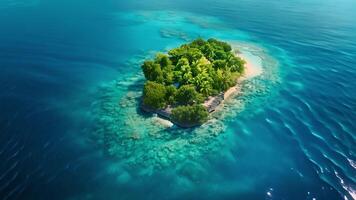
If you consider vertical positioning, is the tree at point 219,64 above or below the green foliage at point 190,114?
above

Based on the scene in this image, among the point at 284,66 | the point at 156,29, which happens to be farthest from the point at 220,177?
the point at 156,29

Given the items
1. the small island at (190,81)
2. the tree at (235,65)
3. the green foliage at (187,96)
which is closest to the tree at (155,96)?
the small island at (190,81)

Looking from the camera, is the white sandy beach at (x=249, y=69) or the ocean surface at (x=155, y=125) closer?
the ocean surface at (x=155, y=125)

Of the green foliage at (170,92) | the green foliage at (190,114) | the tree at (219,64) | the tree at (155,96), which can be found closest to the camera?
the green foliage at (190,114)

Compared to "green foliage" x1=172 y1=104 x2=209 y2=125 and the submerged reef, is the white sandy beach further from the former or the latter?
"green foliage" x1=172 y1=104 x2=209 y2=125

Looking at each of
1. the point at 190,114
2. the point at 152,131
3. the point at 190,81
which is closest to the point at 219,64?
the point at 190,81

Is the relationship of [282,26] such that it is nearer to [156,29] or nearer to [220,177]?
[156,29]

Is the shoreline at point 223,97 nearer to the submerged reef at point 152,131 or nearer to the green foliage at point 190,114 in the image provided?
the submerged reef at point 152,131
